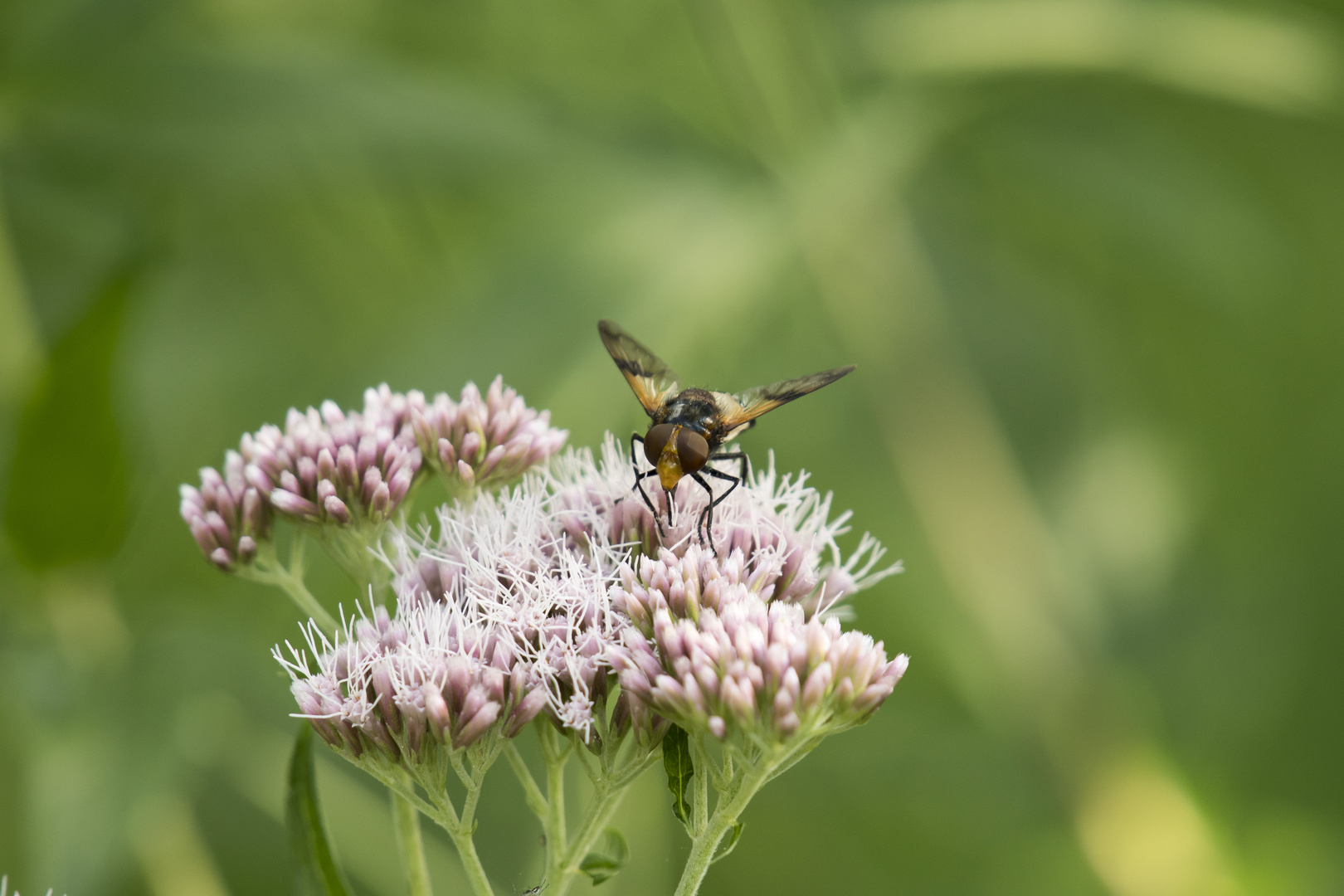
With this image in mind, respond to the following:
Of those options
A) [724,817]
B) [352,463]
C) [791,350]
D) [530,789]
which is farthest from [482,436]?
[791,350]

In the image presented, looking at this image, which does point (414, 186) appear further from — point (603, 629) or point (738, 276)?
point (603, 629)

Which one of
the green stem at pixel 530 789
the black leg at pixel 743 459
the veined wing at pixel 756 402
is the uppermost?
the veined wing at pixel 756 402

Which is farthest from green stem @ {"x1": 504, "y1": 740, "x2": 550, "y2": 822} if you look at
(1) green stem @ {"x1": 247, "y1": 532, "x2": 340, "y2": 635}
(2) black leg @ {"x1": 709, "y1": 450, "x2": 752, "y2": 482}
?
(2) black leg @ {"x1": 709, "y1": 450, "x2": 752, "y2": 482}

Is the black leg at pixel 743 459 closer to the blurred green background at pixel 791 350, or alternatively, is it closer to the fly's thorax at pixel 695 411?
the fly's thorax at pixel 695 411

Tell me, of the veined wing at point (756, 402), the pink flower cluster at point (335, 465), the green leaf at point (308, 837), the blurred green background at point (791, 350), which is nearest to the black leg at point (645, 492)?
the veined wing at point (756, 402)

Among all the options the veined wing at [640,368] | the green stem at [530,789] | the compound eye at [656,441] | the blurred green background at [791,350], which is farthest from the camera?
the blurred green background at [791,350]

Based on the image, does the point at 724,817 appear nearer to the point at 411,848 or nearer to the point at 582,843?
the point at 582,843

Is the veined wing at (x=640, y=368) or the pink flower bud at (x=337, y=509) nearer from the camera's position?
the pink flower bud at (x=337, y=509)
